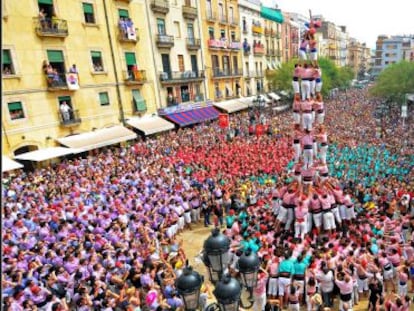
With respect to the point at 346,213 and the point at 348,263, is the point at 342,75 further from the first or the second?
the point at 348,263

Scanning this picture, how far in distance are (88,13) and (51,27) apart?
3.33 metres

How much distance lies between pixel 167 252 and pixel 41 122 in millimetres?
14027

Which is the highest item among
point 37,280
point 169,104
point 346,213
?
point 169,104

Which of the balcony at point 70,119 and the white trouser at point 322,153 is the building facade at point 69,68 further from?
the white trouser at point 322,153

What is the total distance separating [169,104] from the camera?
29.2m

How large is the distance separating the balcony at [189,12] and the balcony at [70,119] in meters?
14.6

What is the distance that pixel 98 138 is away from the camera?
2192 centimetres

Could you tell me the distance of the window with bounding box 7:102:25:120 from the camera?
18.8m

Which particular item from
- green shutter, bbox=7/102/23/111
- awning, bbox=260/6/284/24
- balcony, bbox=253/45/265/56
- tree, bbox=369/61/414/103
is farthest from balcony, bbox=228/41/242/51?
green shutter, bbox=7/102/23/111

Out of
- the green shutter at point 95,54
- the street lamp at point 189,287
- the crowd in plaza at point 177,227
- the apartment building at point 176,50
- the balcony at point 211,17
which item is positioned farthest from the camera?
the balcony at point 211,17

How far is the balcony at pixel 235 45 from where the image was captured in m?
37.9

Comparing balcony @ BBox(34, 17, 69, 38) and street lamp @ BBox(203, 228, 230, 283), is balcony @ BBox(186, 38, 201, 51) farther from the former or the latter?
street lamp @ BBox(203, 228, 230, 283)

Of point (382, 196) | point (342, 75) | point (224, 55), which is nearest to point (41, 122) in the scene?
point (382, 196)

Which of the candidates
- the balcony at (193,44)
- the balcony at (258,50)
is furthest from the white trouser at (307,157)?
the balcony at (258,50)
